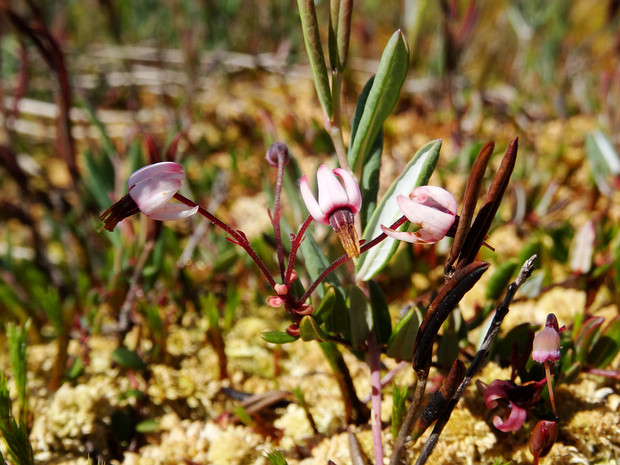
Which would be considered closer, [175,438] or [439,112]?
[175,438]

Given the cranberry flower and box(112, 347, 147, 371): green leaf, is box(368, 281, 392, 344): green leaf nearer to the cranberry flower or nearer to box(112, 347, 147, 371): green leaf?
the cranberry flower

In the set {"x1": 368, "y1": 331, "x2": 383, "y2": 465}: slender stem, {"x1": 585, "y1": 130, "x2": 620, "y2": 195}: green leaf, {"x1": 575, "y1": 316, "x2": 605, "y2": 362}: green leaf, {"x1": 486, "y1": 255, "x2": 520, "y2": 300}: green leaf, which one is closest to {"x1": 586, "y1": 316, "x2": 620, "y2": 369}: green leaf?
{"x1": 575, "y1": 316, "x2": 605, "y2": 362}: green leaf

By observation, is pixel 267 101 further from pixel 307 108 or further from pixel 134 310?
pixel 134 310

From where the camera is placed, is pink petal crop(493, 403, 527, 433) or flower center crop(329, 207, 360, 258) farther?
pink petal crop(493, 403, 527, 433)

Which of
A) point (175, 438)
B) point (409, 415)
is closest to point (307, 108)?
point (175, 438)

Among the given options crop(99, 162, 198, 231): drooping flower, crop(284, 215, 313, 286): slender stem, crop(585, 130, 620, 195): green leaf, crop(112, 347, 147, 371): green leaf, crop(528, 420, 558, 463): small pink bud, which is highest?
crop(585, 130, 620, 195): green leaf

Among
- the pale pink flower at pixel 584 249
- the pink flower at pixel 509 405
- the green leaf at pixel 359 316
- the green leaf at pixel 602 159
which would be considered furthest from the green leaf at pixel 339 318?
the green leaf at pixel 602 159

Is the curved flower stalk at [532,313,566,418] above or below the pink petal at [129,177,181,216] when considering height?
below
